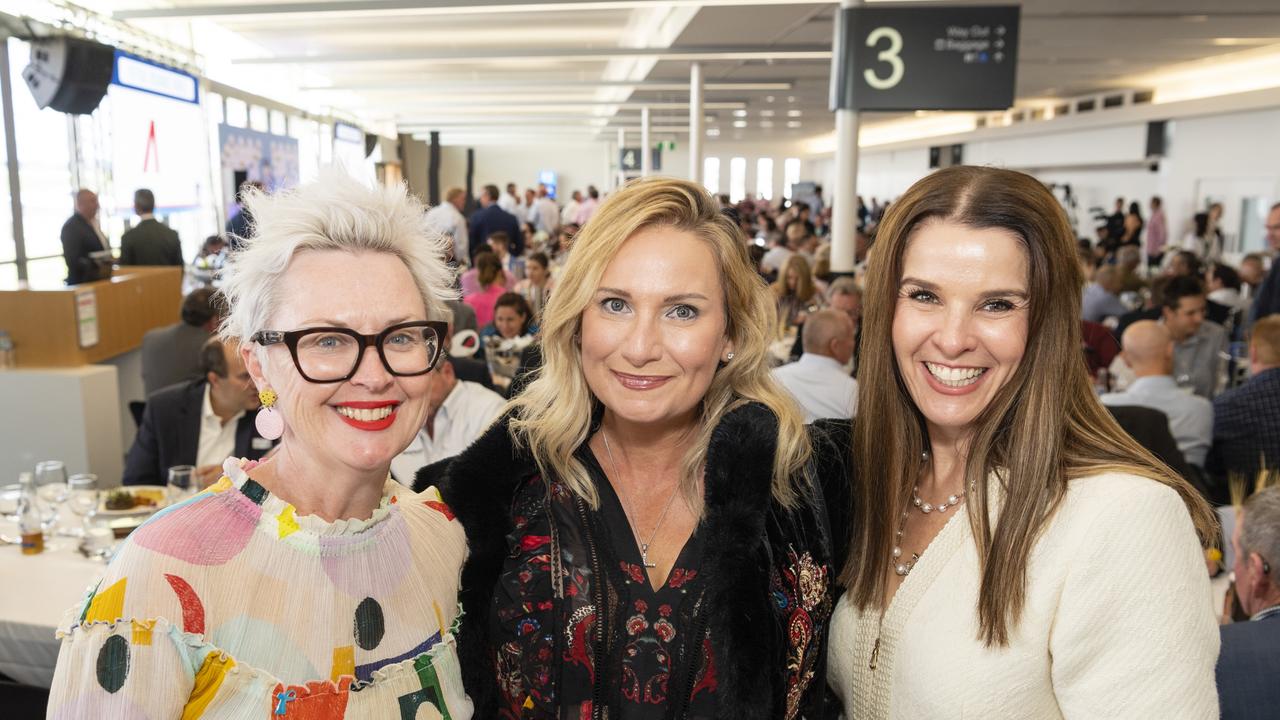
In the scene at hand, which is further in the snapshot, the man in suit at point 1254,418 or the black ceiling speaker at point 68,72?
the black ceiling speaker at point 68,72

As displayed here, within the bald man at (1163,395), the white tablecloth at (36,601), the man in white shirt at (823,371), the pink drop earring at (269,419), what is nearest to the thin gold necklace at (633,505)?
the pink drop earring at (269,419)

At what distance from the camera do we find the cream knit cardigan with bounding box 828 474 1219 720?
1.31 meters

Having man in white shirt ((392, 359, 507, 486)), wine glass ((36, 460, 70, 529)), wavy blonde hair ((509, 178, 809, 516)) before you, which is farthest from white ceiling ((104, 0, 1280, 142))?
wavy blonde hair ((509, 178, 809, 516))

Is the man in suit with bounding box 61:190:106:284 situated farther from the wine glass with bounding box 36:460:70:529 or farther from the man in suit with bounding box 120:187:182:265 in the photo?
the wine glass with bounding box 36:460:70:529

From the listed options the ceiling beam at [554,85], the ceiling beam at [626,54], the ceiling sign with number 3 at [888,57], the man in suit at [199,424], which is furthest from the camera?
the ceiling beam at [554,85]

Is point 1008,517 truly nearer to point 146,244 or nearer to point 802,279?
point 802,279

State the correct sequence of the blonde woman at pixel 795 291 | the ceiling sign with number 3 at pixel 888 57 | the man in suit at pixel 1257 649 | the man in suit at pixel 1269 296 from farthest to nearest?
the blonde woman at pixel 795 291 → the ceiling sign with number 3 at pixel 888 57 → the man in suit at pixel 1269 296 → the man in suit at pixel 1257 649

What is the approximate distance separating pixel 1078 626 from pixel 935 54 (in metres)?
5.69

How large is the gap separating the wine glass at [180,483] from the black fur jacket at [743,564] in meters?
2.07

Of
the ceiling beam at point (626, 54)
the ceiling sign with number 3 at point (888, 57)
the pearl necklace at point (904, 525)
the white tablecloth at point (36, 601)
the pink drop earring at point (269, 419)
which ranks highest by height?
the ceiling beam at point (626, 54)

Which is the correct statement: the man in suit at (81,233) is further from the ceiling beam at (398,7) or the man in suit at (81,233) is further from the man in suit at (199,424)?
the man in suit at (199,424)

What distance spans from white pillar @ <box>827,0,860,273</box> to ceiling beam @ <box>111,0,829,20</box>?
1.50 meters

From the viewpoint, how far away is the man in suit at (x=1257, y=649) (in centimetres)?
211

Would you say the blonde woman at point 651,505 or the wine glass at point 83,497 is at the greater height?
the blonde woman at point 651,505
